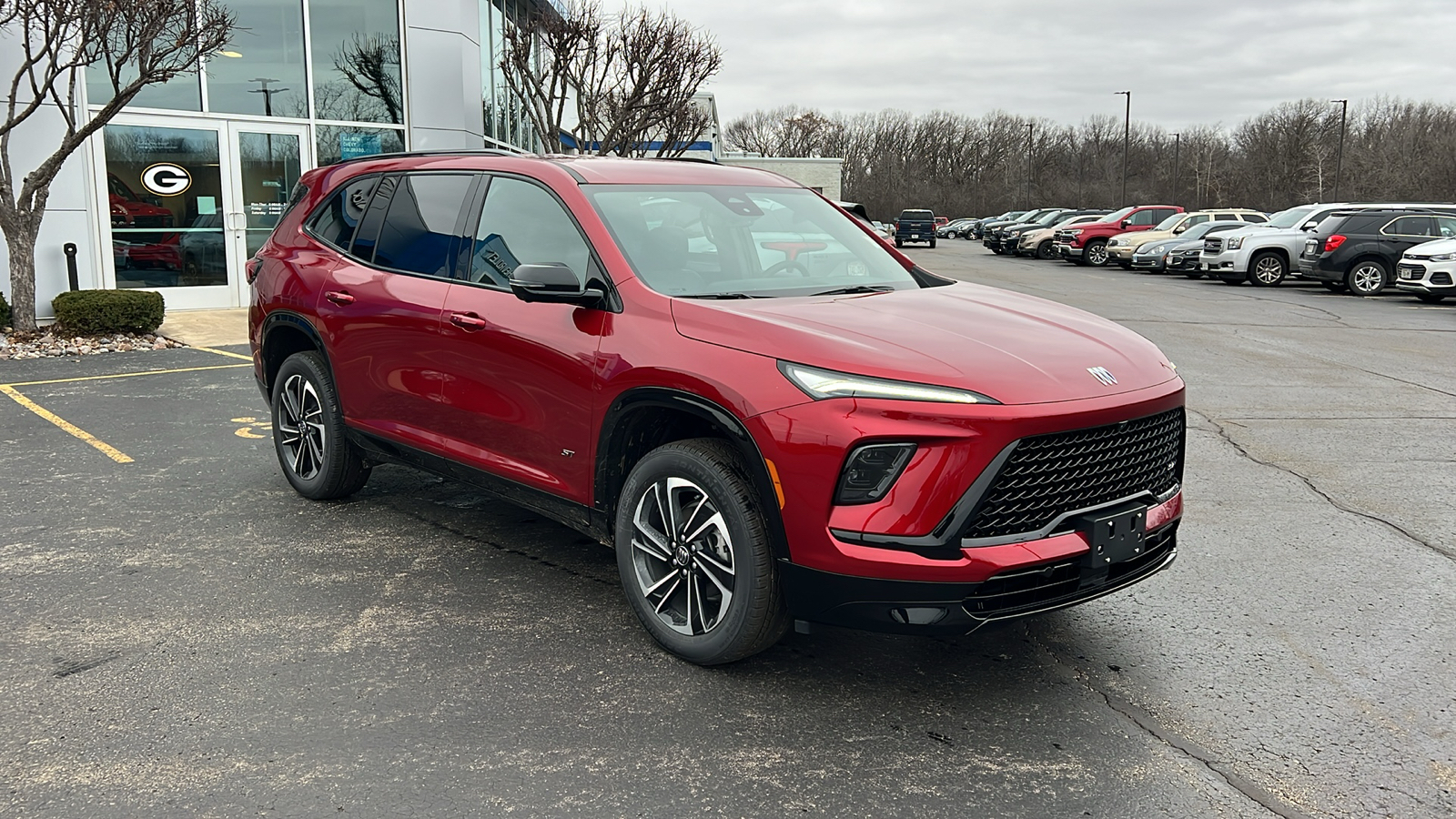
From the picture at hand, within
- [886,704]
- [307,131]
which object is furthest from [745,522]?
[307,131]

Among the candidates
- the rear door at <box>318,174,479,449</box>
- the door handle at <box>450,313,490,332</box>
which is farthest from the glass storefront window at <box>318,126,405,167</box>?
the door handle at <box>450,313,490,332</box>

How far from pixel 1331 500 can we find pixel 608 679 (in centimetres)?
444

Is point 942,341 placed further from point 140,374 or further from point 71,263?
point 71,263

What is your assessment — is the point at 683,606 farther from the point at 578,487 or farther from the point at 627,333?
the point at 627,333

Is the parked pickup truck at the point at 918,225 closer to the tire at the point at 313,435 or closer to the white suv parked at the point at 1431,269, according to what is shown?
the white suv parked at the point at 1431,269

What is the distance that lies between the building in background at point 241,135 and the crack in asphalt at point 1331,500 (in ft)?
44.5

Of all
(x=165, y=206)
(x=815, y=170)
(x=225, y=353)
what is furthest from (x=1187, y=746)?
(x=815, y=170)

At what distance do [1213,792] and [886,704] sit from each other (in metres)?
0.98

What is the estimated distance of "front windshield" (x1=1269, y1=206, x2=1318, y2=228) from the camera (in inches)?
941

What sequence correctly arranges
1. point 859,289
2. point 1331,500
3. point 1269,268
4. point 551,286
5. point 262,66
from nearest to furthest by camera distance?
point 551,286, point 859,289, point 1331,500, point 262,66, point 1269,268

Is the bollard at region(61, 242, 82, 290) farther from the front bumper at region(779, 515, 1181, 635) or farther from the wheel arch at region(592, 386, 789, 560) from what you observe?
the front bumper at region(779, 515, 1181, 635)


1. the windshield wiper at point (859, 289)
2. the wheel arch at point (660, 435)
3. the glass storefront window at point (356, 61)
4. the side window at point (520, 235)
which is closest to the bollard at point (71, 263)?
the glass storefront window at point (356, 61)

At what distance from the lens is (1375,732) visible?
331cm

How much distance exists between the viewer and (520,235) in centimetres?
452
